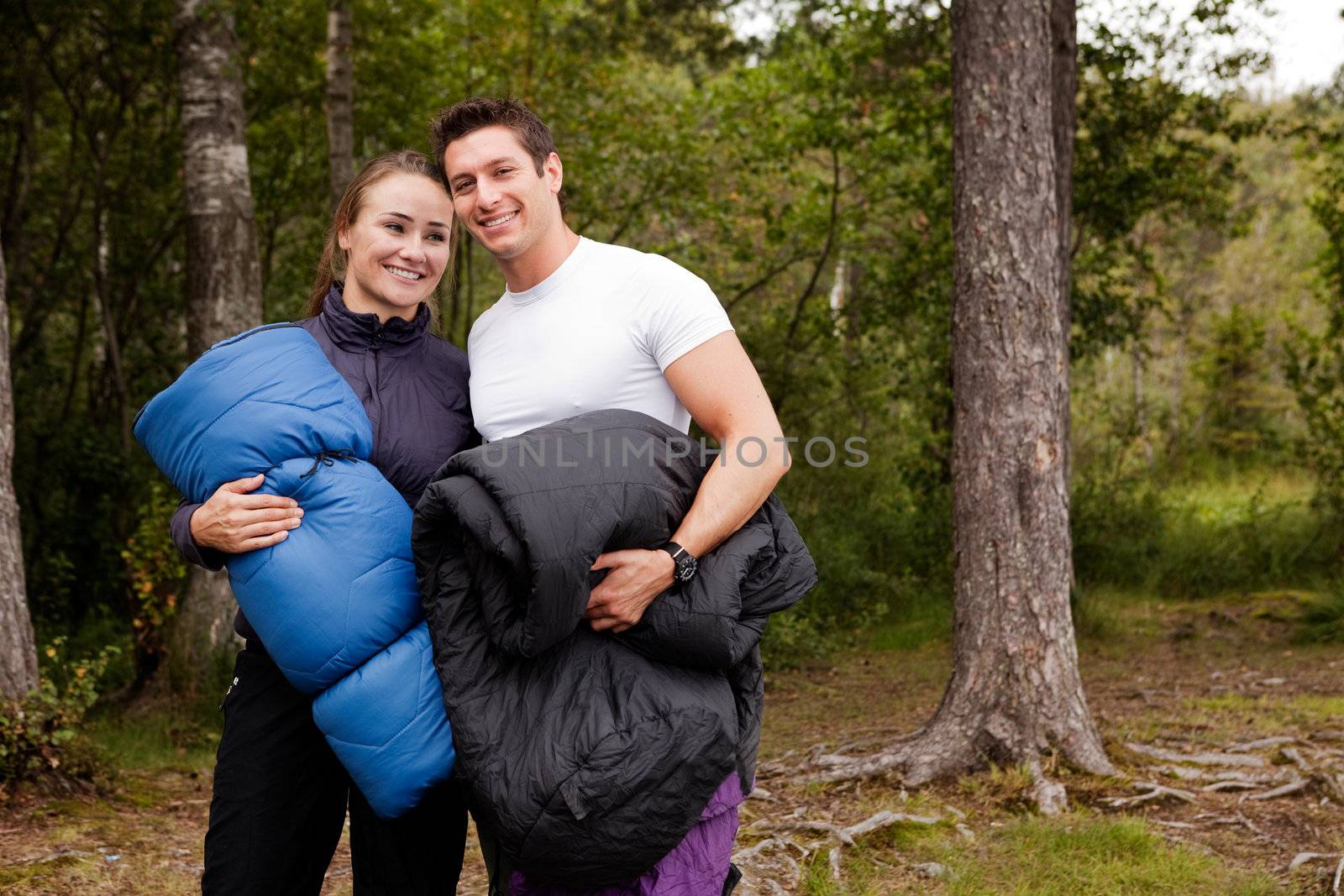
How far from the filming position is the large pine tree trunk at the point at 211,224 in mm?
6246

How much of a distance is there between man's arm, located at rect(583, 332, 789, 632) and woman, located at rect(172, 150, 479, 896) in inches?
21.5

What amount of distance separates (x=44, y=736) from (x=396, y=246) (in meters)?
2.87

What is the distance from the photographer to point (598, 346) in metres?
2.04

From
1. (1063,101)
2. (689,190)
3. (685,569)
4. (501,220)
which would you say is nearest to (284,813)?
(685,569)

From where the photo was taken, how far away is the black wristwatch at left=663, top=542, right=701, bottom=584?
1839 millimetres

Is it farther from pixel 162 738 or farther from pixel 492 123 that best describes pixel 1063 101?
pixel 162 738

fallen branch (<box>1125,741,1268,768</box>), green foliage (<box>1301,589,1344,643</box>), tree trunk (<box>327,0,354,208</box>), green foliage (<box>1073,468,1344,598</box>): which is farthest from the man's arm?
green foliage (<box>1073,468,1344,598</box>)

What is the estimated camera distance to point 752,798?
4.59 metres

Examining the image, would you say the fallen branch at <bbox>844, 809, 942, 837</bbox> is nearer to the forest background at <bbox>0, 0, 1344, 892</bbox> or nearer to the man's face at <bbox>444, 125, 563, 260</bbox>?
the man's face at <bbox>444, 125, 563, 260</bbox>

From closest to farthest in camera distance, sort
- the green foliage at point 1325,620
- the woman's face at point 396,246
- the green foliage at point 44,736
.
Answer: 1. the woman's face at point 396,246
2. the green foliage at point 44,736
3. the green foliage at point 1325,620

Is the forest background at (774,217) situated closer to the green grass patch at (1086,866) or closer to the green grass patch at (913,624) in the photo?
the green grass patch at (913,624)

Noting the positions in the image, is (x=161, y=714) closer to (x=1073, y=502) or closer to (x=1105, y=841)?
(x=1105, y=841)

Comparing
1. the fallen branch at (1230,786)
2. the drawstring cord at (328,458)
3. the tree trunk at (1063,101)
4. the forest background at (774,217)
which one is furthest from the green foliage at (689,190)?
the drawstring cord at (328,458)

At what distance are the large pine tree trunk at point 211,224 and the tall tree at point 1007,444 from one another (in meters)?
3.95
